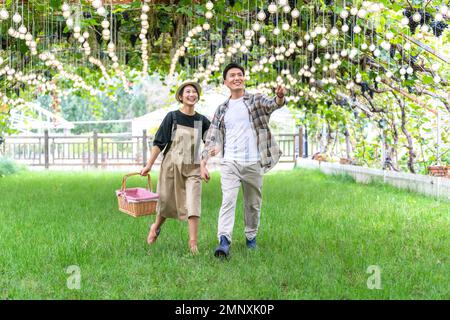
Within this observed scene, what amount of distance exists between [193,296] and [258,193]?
4.63 feet

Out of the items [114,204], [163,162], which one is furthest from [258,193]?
[114,204]

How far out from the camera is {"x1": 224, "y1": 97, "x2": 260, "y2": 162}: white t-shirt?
166 inches

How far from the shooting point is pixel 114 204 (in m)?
7.52

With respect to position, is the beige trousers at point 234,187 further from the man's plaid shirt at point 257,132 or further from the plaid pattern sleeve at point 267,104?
the plaid pattern sleeve at point 267,104

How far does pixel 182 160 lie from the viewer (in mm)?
4418

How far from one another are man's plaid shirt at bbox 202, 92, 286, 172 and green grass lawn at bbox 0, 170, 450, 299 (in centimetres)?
73

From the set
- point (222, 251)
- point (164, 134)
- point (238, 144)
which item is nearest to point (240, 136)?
point (238, 144)

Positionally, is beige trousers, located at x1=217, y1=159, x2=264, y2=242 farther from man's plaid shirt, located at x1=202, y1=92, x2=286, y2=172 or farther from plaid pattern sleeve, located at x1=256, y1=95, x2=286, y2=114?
plaid pattern sleeve, located at x1=256, y1=95, x2=286, y2=114

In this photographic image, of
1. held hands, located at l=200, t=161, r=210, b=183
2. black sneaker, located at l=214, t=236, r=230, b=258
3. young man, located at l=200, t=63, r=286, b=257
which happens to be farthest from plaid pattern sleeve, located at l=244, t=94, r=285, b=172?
black sneaker, located at l=214, t=236, r=230, b=258

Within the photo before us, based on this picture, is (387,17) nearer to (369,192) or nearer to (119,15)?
(369,192)

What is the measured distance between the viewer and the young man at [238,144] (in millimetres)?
4195

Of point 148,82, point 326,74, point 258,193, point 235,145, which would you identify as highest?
point 148,82

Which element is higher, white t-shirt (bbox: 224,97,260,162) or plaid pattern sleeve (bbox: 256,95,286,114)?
plaid pattern sleeve (bbox: 256,95,286,114)

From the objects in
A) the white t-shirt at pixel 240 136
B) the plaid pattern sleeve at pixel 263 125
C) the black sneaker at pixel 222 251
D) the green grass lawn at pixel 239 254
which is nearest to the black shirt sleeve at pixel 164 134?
the white t-shirt at pixel 240 136
